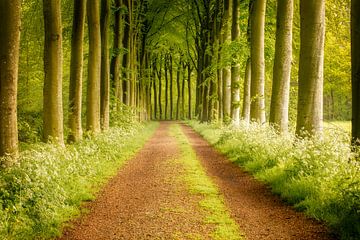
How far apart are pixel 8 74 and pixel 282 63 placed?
9.24 metres

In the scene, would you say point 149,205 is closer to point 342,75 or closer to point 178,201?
point 178,201

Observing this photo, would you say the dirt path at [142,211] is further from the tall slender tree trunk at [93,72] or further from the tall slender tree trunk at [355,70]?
the tall slender tree trunk at [93,72]

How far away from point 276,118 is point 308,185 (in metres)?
6.64

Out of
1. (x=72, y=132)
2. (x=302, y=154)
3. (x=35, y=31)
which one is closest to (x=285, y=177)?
(x=302, y=154)

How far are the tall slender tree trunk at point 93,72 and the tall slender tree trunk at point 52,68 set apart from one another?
17.3ft

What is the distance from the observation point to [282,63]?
14836mm

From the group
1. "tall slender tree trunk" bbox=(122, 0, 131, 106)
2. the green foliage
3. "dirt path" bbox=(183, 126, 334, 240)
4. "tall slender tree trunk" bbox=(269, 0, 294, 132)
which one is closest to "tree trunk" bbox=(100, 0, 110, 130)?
"tall slender tree trunk" bbox=(122, 0, 131, 106)

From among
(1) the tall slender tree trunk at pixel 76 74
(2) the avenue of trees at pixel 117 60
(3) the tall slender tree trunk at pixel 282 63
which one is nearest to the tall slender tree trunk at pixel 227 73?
(2) the avenue of trees at pixel 117 60

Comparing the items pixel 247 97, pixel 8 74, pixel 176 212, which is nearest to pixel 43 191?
pixel 176 212

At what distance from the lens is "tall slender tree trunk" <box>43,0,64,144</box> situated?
12672 mm

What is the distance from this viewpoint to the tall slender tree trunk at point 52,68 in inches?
499

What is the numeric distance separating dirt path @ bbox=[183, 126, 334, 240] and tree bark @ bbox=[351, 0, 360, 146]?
194cm

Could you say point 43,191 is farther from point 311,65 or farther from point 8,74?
point 311,65

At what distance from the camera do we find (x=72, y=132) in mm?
16156
